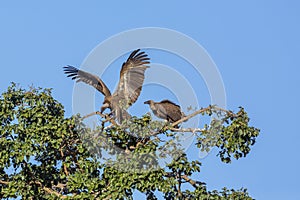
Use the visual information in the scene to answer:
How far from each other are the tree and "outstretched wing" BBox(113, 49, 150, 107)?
194 cm

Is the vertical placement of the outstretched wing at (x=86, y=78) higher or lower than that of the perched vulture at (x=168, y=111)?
higher

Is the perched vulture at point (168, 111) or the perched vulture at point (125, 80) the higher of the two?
the perched vulture at point (125, 80)

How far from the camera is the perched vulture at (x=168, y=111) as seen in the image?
1594cm

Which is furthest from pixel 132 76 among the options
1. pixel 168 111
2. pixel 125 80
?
pixel 168 111

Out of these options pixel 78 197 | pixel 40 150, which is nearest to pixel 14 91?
pixel 40 150

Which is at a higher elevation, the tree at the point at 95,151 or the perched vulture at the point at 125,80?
the perched vulture at the point at 125,80

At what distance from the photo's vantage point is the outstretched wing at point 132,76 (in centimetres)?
1717

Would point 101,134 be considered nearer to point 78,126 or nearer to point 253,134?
point 78,126

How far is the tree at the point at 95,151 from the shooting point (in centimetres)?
1439

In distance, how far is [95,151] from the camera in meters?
14.9

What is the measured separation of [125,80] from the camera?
17.4 metres

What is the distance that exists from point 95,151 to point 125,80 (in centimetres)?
288

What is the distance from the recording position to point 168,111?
1614cm

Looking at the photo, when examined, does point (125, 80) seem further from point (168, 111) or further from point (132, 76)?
point (168, 111)
